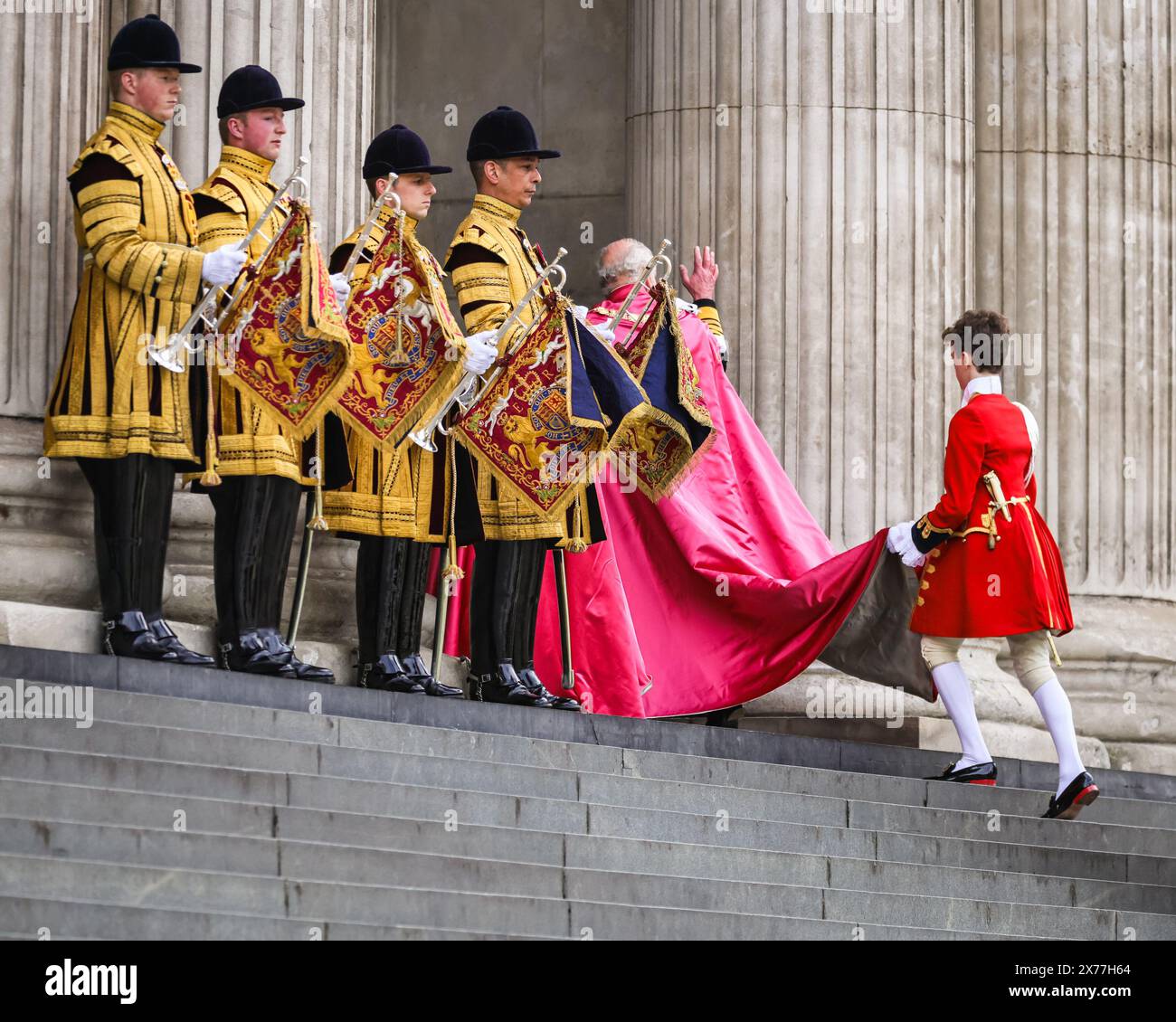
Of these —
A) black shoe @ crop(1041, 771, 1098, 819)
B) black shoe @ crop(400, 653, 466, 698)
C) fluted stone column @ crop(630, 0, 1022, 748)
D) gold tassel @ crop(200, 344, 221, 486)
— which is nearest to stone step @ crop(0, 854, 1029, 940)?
black shoe @ crop(1041, 771, 1098, 819)

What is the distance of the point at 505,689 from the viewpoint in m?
9.97

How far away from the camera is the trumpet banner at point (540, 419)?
1009 cm

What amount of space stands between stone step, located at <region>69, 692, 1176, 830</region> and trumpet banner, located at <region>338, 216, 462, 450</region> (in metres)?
1.65

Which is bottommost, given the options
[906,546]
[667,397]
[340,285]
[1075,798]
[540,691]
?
[1075,798]

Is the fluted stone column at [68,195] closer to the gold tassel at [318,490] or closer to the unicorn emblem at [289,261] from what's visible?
the gold tassel at [318,490]

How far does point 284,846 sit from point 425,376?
3.29 metres

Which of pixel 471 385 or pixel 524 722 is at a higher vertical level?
pixel 471 385

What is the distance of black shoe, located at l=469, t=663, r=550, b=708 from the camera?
991cm

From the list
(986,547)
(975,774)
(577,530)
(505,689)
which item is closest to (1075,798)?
(975,774)

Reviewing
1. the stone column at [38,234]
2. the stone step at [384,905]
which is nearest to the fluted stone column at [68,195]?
the stone column at [38,234]

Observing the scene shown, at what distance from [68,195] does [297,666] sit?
2311 millimetres

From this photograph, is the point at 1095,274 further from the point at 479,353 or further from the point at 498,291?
the point at 479,353

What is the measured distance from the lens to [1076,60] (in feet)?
47.9

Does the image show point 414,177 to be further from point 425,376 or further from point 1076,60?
point 1076,60
